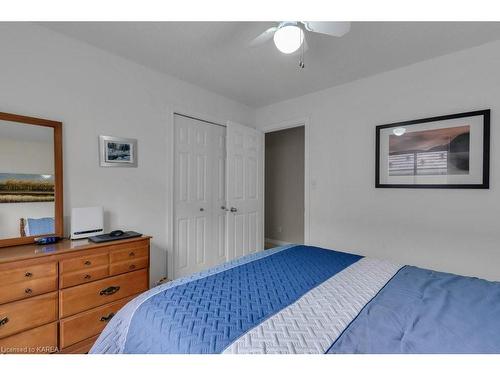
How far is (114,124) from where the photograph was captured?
2162 mm

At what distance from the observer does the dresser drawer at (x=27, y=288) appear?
4.36 ft

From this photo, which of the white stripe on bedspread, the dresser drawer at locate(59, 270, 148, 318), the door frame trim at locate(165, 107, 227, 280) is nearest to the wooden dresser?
the dresser drawer at locate(59, 270, 148, 318)

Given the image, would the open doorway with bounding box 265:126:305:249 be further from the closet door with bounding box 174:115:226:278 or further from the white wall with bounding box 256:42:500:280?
the closet door with bounding box 174:115:226:278

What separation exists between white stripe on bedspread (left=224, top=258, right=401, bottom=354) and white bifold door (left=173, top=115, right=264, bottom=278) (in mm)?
1911

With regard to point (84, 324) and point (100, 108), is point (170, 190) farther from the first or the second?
point (84, 324)

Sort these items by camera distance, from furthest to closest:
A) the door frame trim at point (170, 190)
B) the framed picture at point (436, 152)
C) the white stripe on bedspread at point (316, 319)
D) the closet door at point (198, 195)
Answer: the closet door at point (198, 195) < the door frame trim at point (170, 190) < the framed picture at point (436, 152) < the white stripe on bedspread at point (316, 319)

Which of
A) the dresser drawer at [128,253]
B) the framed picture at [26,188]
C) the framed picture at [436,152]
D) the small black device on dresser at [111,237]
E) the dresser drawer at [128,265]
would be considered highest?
the framed picture at [436,152]

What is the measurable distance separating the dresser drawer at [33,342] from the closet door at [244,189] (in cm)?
183

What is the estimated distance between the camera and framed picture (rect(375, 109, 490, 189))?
6.47 ft

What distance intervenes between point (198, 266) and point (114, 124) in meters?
1.82

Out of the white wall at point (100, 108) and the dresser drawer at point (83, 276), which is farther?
the white wall at point (100, 108)

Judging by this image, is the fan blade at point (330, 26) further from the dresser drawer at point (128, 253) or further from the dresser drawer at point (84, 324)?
the dresser drawer at point (84, 324)

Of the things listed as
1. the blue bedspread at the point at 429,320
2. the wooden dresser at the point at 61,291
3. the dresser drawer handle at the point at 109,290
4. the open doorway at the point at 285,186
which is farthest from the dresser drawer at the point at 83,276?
the open doorway at the point at 285,186
